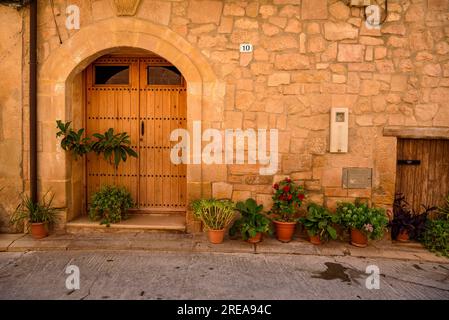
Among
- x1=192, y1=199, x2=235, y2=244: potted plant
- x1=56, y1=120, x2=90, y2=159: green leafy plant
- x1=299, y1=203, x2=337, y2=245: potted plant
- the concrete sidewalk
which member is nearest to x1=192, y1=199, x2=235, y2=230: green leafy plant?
x1=192, y1=199, x2=235, y2=244: potted plant

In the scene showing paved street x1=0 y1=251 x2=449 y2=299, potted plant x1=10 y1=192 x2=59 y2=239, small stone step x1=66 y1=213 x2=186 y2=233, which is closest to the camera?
paved street x1=0 y1=251 x2=449 y2=299

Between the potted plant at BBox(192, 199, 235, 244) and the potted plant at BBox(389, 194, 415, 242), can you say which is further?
the potted plant at BBox(389, 194, 415, 242)

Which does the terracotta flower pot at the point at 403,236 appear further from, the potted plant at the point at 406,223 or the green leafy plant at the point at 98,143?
the green leafy plant at the point at 98,143

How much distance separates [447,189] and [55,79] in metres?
6.01

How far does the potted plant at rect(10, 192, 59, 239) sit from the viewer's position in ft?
15.2

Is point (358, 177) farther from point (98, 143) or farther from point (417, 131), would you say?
point (98, 143)

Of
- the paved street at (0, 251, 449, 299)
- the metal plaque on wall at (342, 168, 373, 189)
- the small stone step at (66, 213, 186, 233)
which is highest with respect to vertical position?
the metal plaque on wall at (342, 168, 373, 189)

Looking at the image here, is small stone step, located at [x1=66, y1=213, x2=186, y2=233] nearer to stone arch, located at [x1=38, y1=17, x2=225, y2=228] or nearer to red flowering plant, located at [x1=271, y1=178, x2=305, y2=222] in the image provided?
stone arch, located at [x1=38, y1=17, x2=225, y2=228]

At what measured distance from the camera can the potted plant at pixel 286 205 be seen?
14.8 ft

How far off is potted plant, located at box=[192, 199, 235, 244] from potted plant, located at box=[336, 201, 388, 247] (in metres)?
1.50

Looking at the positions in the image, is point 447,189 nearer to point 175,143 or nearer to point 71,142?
point 175,143

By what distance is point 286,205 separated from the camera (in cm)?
456

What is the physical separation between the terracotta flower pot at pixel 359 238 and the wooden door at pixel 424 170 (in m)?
1.10
